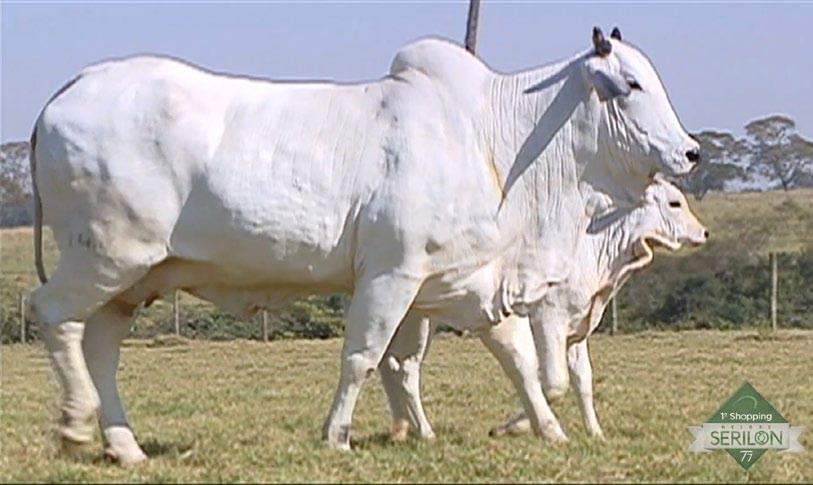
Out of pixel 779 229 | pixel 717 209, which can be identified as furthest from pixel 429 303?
pixel 717 209

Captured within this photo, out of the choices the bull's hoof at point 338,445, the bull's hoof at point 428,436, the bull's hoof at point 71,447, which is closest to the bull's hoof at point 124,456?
the bull's hoof at point 71,447

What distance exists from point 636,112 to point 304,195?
77.3 inches

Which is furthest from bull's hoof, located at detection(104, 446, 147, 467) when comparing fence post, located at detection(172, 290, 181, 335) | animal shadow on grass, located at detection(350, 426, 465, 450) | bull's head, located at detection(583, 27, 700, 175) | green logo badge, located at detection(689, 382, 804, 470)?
fence post, located at detection(172, 290, 181, 335)

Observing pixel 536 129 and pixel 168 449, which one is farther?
pixel 168 449

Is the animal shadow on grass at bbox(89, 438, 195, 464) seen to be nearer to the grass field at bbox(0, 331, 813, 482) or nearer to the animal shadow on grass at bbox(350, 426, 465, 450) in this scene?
the grass field at bbox(0, 331, 813, 482)

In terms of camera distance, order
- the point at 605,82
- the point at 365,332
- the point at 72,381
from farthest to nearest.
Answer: the point at 605,82 < the point at 365,332 < the point at 72,381

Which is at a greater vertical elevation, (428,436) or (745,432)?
(745,432)

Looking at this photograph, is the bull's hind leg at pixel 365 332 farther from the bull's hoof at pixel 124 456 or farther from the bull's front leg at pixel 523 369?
the bull's front leg at pixel 523 369

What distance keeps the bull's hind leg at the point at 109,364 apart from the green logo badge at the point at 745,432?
9.69ft

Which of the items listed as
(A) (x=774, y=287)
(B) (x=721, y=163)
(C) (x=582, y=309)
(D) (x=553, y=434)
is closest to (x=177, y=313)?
(A) (x=774, y=287)

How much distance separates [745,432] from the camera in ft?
29.9

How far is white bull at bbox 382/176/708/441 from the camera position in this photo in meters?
10.3

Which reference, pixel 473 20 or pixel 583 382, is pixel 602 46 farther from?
pixel 473 20

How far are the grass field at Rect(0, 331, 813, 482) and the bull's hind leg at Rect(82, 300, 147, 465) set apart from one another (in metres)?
0.15
